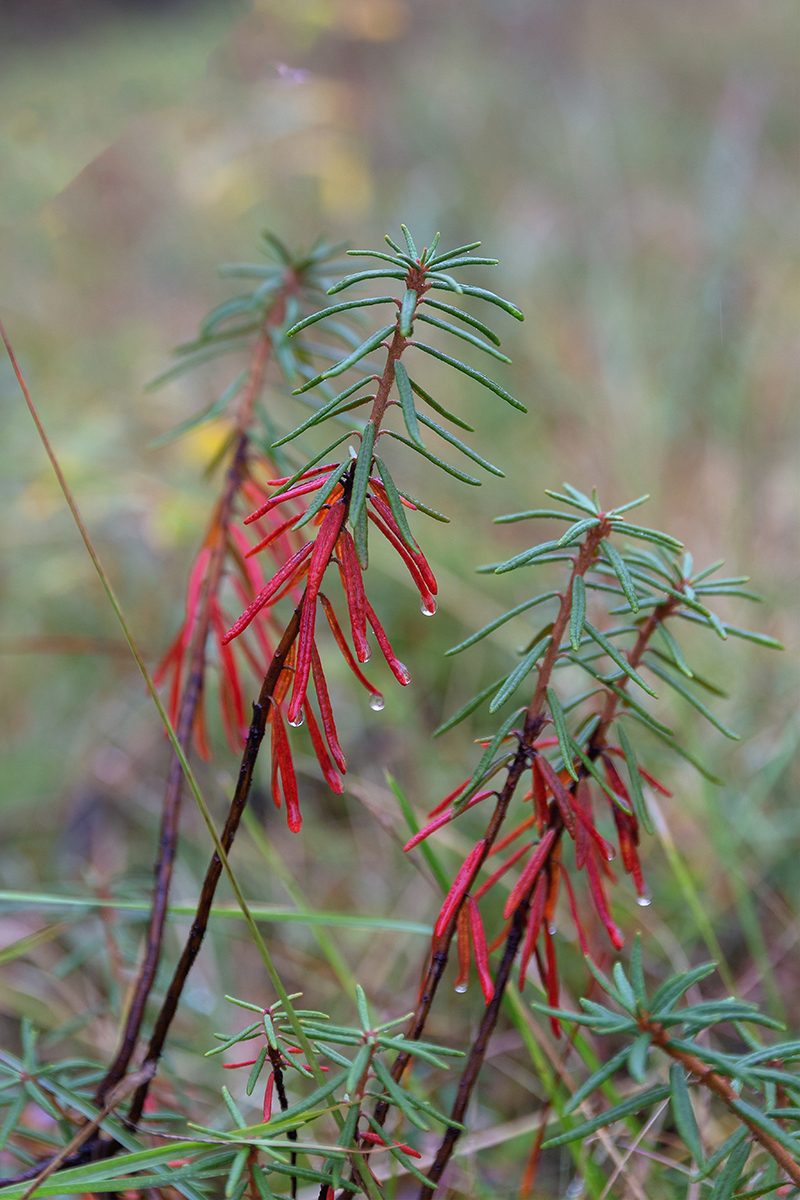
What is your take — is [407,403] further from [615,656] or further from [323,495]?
[615,656]

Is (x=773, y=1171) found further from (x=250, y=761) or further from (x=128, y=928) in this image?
(x=128, y=928)

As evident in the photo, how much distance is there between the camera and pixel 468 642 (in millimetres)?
534

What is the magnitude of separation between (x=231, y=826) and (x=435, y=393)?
7.27 feet

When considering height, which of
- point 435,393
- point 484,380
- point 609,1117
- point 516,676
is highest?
point 435,393

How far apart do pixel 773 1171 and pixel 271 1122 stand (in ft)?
1.01

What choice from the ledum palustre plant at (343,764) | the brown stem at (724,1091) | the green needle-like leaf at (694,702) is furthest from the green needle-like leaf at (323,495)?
the brown stem at (724,1091)

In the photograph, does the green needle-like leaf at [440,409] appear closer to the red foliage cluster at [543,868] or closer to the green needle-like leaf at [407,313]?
the green needle-like leaf at [407,313]

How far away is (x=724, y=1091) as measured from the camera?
490mm

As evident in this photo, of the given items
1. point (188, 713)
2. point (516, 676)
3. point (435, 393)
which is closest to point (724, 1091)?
point (516, 676)

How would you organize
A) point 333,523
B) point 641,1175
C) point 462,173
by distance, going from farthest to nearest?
point 462,173 → point 641,1175 → point 333,523

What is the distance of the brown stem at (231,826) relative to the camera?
0.53 meters

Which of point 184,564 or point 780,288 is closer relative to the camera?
point 184,564

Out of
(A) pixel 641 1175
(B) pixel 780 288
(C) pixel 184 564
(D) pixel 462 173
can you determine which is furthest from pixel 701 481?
(D) pixel 462 173

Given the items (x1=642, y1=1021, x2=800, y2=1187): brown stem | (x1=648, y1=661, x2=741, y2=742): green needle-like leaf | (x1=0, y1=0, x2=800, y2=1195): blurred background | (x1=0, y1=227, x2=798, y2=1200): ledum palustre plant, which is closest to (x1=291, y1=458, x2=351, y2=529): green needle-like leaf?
(x1=0, y1=227, x2=798, y2=1200): ledum palustre plant
